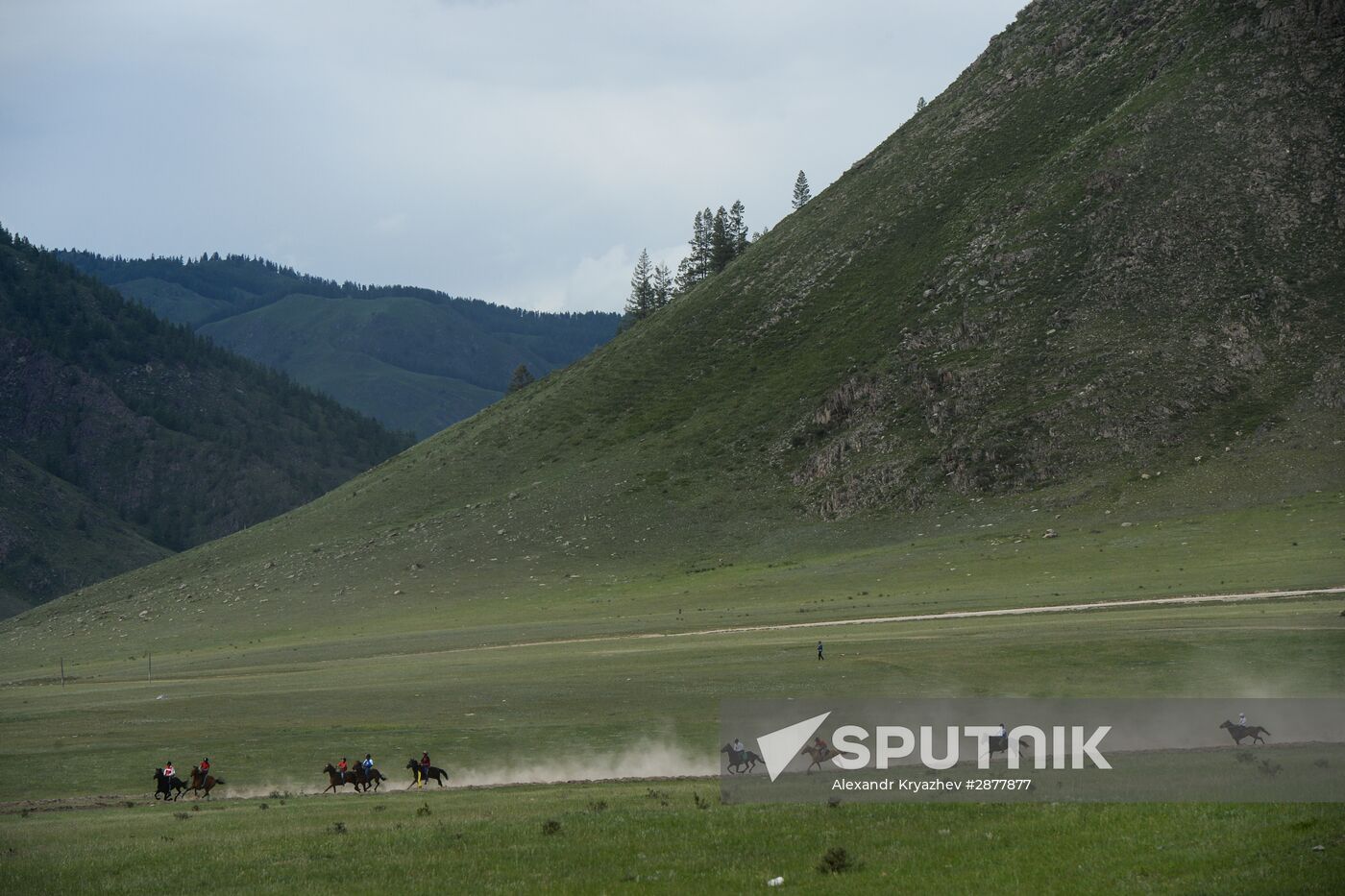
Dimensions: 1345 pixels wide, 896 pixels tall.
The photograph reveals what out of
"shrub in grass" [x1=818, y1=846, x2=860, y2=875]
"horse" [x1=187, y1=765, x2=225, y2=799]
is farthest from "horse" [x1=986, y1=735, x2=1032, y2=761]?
"horse" [x1=187, y1=765, x2=225, y2=799]

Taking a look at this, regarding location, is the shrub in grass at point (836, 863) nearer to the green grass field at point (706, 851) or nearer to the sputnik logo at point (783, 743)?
the green grass field at point (706, 851)

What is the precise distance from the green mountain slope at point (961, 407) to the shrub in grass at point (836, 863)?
61.0 metres

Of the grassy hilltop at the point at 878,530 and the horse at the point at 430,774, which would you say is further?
the horse at the point at 430,774

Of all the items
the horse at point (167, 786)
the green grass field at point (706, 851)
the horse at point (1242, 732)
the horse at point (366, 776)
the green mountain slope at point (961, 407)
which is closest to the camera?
the green grass field at point (706, 851)

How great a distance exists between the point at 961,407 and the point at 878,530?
72.1ft

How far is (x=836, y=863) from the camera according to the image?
79.1 feet

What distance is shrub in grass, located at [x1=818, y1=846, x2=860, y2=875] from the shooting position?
78.7 feet

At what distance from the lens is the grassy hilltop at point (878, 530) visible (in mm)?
32375

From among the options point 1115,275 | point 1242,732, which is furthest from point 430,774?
point 1115,275

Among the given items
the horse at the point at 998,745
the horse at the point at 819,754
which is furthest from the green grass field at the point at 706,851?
the horse at the point at 998,745

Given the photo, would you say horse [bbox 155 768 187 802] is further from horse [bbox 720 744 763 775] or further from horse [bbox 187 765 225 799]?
horse [bbox 720 744 763 775]

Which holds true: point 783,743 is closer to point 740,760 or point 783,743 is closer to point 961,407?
point 740,760

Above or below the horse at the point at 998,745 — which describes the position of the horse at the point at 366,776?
below

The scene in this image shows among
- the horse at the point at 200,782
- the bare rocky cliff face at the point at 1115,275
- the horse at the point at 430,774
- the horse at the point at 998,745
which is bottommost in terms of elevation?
the horse at the point at 430,774
